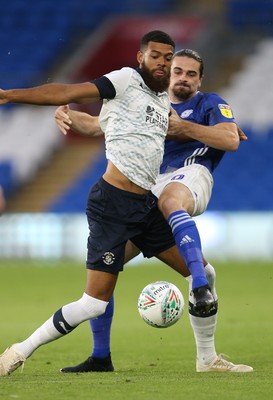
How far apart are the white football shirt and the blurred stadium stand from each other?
47.4 feet

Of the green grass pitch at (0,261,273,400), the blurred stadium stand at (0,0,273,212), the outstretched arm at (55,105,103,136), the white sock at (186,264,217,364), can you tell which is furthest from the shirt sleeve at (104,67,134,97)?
the blurred stadium stand at (0,0,273,212)

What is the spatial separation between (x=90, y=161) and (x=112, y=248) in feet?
52.9

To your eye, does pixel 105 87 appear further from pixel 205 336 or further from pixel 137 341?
pixel 137 341

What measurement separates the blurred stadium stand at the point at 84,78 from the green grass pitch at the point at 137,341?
3.57 m

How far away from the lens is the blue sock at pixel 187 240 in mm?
6957

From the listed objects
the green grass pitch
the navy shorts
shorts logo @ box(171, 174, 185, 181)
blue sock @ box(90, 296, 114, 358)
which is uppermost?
shorts logo @ box(171, 174, 185, 181)

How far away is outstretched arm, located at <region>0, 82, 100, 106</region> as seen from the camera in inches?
250

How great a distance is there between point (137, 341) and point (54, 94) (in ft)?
12.9

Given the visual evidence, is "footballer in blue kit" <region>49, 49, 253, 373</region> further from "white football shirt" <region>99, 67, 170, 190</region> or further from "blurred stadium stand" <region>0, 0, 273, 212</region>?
"blurred stadium stand" <region>0, 0, 273, 212</region>

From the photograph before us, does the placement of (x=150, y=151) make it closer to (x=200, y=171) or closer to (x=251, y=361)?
(x=200, y=171)

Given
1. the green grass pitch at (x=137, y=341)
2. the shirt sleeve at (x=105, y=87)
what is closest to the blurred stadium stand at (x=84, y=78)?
the green grass pitch at (x=137, y=341)

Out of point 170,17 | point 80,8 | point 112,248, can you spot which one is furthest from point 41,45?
point 112,248

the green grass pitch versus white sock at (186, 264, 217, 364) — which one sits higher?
white sock at (186, 264, 217, 364)

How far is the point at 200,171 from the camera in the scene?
7.66m
